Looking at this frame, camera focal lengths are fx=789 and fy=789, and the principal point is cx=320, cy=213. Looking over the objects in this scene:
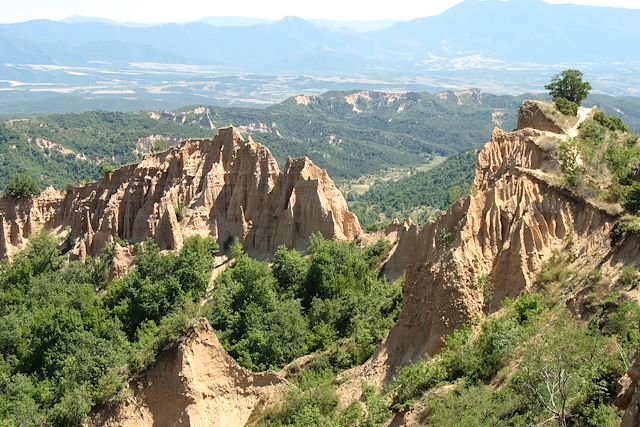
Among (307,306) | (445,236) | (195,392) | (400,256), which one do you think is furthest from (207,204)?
(445,236)

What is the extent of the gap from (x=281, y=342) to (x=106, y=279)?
21496 millimetres

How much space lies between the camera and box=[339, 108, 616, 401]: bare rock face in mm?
30422

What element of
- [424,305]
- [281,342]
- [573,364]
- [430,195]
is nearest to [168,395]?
[281,342]

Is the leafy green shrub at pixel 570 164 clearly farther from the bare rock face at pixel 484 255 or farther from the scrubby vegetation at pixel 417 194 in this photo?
the scrubby vegetation at pixel 417 194

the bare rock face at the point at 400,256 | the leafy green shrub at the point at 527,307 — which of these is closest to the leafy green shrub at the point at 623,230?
the leafy green shrub at the point at 527,307

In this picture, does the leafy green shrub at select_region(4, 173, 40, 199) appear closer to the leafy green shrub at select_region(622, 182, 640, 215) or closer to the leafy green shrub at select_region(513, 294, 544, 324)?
the leafy green shrub at select_region(513, 294, 544, 324)

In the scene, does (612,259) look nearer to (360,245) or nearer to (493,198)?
(493,198)

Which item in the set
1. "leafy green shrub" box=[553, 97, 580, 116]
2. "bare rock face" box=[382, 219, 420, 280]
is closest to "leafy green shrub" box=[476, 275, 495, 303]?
"bare rock face" box=[382, 219, 420, 280]

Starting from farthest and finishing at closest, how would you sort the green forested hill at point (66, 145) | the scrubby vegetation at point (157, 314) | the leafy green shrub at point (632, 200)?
the green forested hill at point (66, 145) < the scrubby vegetation at point (157, 314) < the leafy green shrub at point (632, 200)

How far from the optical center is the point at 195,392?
32.8 meters

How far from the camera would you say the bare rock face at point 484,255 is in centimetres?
3042

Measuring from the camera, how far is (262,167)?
2304 inches

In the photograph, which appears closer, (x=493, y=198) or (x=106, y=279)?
(x=493, y=198)

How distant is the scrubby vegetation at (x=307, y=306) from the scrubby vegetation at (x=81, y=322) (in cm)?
268
